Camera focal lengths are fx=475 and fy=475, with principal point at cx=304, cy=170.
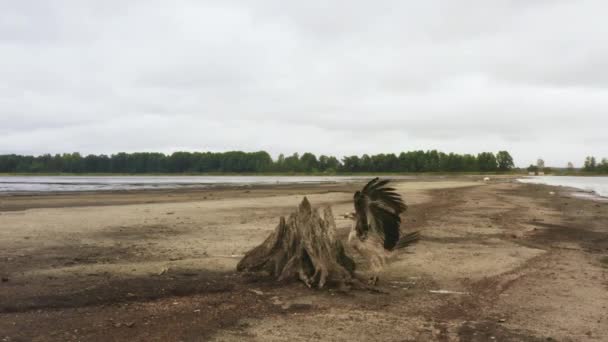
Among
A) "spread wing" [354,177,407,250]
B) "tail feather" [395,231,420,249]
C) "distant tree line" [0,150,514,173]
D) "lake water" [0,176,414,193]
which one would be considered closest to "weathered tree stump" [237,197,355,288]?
"spread wing" [354,177,407,250]

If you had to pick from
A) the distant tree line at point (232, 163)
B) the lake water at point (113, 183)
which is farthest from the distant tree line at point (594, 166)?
the lake water at point (113, 183)

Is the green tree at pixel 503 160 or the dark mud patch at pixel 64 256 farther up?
the green tree at pixel 503 160

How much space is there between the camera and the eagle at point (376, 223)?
820 centimetres

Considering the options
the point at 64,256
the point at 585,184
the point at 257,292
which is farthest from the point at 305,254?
the point at 585,184

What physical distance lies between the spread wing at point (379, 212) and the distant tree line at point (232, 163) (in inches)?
6533

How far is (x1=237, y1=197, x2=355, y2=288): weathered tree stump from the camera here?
8.12m

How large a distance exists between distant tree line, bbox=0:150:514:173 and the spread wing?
166 metres

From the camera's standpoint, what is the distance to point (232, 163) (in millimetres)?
179375

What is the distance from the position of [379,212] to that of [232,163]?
569 feet

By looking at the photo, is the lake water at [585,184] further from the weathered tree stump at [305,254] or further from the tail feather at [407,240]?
the weathered tree stump at [305,254]

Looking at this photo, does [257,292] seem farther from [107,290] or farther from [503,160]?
[503,160]

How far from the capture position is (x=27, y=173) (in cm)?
16550

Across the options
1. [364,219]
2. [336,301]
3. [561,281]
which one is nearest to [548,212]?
[561,281]

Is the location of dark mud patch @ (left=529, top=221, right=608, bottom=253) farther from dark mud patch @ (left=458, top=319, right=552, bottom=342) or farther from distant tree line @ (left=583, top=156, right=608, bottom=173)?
distant tree line @ (left=583, top=156, right=608, bottom=173)
